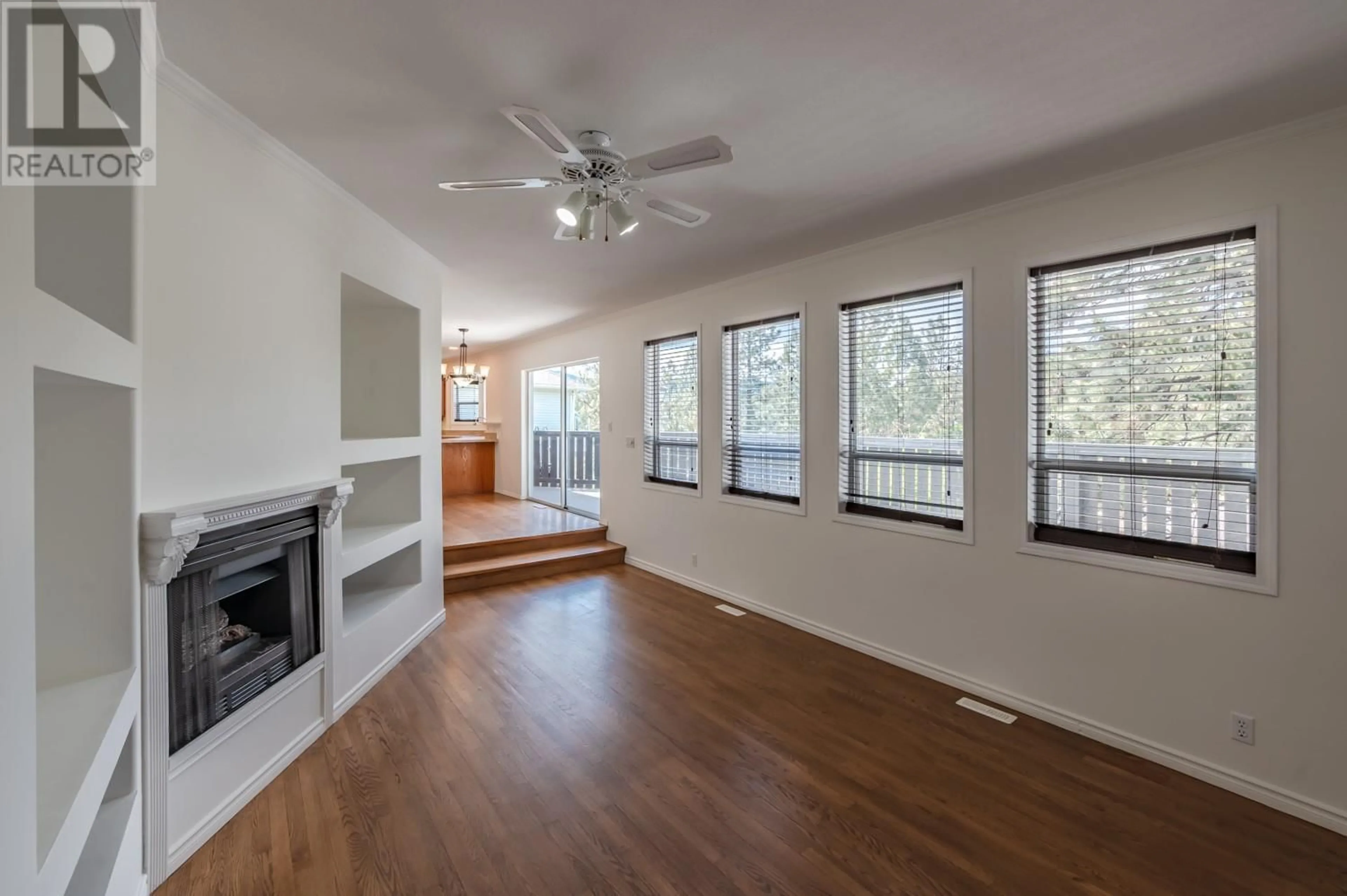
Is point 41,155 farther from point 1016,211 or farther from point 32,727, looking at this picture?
point 1016,211

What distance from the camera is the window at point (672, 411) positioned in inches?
204

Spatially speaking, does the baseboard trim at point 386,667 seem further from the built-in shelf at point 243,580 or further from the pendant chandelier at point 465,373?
the pendant chandelier at point 465,373

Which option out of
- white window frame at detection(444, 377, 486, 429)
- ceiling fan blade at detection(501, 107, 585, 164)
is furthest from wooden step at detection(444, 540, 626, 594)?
white window frame at detection(444, 377, 486, 429)

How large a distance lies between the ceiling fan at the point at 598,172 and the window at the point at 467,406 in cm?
735

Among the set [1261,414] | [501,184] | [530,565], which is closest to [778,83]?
[501,184]

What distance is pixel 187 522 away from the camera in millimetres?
1840

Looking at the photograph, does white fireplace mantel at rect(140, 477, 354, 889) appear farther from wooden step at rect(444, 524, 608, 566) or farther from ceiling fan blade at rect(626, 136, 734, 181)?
wooden step at rect(444, 524, 608, 566)

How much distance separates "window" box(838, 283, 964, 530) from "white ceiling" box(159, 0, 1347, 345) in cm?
69

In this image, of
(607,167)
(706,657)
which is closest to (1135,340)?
(607,167)

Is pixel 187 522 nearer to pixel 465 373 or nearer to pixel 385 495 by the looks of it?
pixel 385 495

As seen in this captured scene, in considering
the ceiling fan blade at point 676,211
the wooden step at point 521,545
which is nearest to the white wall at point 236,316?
the ceiling fan blade at point 676,211

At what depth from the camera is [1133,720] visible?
8.56ft

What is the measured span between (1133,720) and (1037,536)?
895 millimetres

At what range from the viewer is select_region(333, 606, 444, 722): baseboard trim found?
9.56 ft
